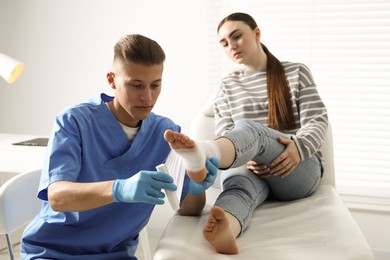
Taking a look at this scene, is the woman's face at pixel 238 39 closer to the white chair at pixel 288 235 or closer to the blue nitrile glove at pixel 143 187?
the white chair at pixel 288 235

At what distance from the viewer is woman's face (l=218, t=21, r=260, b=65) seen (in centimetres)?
173

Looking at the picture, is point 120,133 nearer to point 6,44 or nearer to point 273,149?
point 273,149

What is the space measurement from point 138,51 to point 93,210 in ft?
1.27

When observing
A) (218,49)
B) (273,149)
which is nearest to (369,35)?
(218,49)

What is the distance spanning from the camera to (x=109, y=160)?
129cm

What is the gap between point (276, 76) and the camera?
173 centimetres

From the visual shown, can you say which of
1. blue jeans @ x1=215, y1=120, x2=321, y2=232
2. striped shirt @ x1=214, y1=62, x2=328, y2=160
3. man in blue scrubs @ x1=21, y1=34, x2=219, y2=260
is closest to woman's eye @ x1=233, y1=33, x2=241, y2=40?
striped shirt @ x1=214, y1=62, x2=328, y2=160

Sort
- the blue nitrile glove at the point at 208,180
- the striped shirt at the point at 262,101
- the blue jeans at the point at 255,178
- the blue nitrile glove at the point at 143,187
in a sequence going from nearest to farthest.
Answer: the blue nitrile glove at the point at 143,187
the blue nitrile glove at the point at 208,180
the blue jeans at the point at 255,178
the striped shirt at the point at 262,101

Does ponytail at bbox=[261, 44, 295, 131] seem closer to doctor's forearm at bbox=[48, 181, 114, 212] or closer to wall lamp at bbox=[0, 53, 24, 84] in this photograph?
doctor's forearm at bbox=[48, 181, 114, 212]

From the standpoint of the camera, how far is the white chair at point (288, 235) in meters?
1.10

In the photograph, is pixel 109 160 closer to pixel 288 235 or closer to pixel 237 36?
pixel 288 235

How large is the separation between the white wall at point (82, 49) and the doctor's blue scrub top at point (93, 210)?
4.08ft

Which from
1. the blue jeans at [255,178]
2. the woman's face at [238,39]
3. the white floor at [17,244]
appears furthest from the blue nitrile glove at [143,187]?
the white floor at [17,244]

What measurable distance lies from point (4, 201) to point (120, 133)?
0.35 metres
